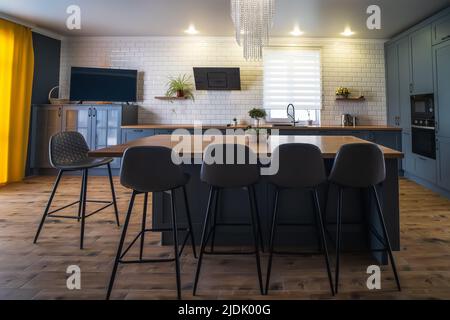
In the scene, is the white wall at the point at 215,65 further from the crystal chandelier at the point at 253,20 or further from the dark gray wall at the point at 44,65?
the crystal chandelier at the point at 253,20

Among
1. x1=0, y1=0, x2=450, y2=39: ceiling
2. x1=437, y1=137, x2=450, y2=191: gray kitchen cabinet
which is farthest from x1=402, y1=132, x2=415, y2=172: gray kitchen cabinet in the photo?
x1=0, y1=0, x2=450, y2=39: ceiling

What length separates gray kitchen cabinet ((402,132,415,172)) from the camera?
468 centimetres

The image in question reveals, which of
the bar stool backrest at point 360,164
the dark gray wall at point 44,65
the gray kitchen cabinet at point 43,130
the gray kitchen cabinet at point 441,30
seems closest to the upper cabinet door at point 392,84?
the gray kitchen cabinet at point 441,30

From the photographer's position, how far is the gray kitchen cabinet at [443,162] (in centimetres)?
378

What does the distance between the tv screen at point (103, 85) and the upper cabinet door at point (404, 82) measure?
481cm

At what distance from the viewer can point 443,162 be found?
153 inches

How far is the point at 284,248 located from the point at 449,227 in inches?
70.7

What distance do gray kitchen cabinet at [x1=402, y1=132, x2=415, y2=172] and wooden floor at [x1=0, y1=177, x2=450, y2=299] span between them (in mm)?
1960

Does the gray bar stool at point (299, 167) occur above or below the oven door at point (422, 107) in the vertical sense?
below

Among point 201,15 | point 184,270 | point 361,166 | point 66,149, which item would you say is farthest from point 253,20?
point 184,270

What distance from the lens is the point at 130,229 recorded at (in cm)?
279

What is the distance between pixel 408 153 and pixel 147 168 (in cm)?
474

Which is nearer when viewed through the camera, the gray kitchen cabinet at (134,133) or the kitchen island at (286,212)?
the kitchen island at (286,212)
